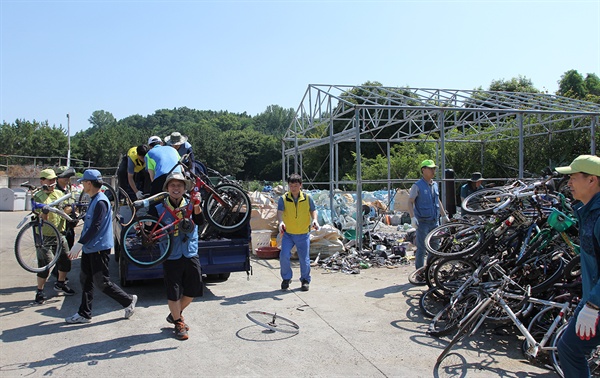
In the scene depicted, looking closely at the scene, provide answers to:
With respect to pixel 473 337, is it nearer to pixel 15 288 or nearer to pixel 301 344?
pixel 301 344

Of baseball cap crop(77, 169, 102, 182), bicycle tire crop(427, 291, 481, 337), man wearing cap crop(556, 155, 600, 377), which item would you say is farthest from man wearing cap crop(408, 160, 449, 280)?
baseball cap crop(77, 169, 102, 182)

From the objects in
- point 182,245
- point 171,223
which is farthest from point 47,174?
point 182,245

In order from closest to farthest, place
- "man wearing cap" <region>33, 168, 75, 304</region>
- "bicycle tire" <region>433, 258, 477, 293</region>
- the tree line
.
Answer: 1. "bicycle tire" <region>433, 258, 477, 293</region>
2. "man wearing cap" <region>33, 168, 75, 304</region>
3. the tree line

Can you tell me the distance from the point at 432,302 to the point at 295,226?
2373 mm

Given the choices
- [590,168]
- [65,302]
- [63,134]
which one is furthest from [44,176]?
[63,134]

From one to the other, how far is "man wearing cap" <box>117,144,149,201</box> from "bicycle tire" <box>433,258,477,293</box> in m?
4.79

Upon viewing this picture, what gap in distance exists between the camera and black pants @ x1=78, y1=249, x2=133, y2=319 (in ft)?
18.7

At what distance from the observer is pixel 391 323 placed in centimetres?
583

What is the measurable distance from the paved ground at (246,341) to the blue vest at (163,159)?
194cm

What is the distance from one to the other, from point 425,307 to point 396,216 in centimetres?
1067

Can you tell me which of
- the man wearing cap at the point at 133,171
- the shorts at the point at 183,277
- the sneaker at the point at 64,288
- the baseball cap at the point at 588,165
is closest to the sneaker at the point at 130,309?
the shorts at the point at 183,277

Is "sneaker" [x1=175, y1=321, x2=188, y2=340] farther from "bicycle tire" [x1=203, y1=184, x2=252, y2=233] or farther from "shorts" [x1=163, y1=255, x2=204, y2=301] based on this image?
"bicycle tire" [x1=203, y1=184, x2=252, y2=233]

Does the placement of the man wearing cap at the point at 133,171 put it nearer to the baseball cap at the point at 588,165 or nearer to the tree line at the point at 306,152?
the baseball cap at the point at 588,165

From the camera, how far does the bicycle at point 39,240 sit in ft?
21.8
